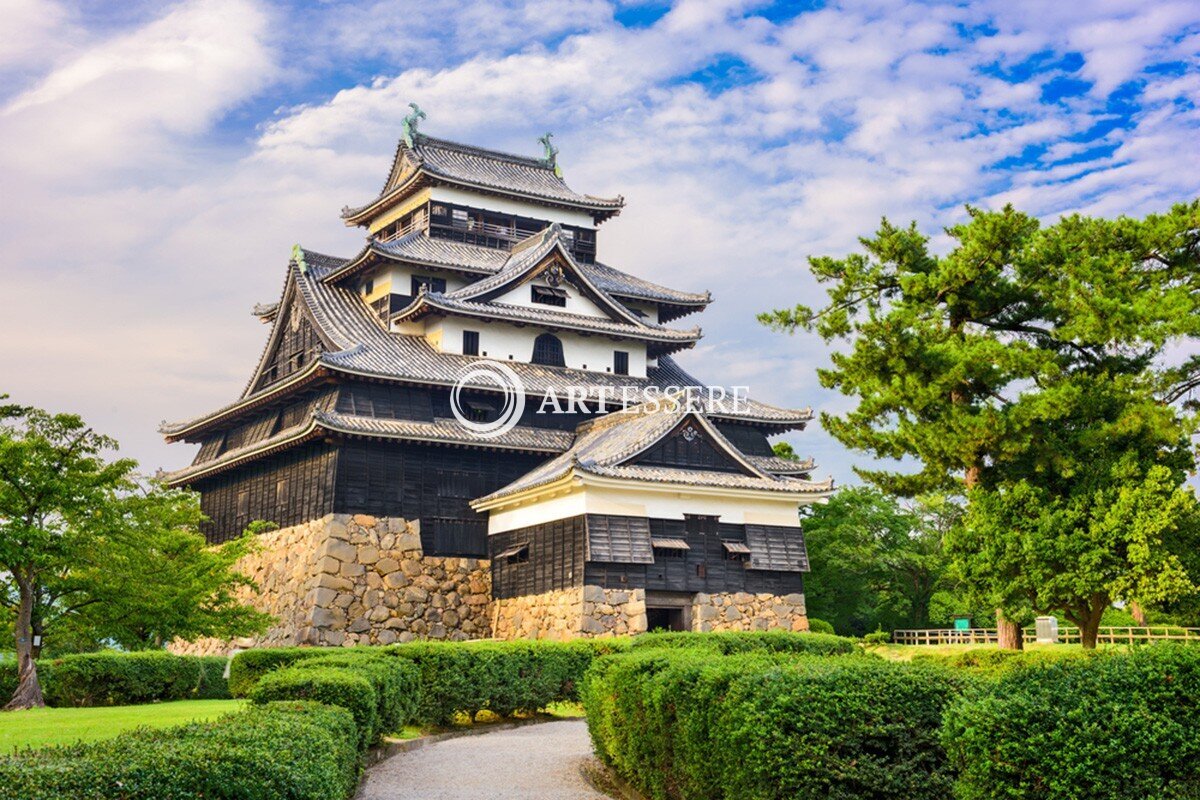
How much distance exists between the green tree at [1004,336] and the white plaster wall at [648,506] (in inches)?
170

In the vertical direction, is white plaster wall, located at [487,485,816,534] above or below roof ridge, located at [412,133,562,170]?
below

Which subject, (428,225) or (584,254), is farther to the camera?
(584,254)

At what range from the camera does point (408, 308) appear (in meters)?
39.2

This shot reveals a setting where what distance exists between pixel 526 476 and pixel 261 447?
8.83 metres

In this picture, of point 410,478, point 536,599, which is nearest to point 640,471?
point 536,599

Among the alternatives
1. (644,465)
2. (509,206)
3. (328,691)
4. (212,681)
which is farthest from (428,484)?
(328,691)

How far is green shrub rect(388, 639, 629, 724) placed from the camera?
21578 millimetres

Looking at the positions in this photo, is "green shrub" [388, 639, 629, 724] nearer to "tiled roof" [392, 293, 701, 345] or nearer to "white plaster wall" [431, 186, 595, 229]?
"tiled roof" [392, 293, 701, 345]

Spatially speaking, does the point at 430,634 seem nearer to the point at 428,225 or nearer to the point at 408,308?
the point at 408,308

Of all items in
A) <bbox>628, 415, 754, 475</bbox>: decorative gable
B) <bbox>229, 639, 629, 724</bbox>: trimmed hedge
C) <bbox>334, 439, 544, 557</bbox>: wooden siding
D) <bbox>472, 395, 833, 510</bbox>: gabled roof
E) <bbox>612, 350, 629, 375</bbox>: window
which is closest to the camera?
<bbox>229, 639, 629, 724</bbox>: trimmed hedge

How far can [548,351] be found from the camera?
134 ft

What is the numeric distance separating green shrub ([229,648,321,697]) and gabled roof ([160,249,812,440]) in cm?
1365

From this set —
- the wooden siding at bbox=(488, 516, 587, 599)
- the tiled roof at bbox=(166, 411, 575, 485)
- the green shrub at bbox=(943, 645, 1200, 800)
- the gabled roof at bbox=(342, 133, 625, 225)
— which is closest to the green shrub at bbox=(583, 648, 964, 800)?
the green shrub at bbox=(943, 645, 1200, 800)

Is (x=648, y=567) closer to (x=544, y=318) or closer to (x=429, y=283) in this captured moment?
(x=544, y=318)
